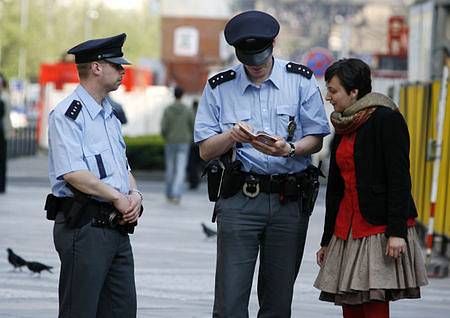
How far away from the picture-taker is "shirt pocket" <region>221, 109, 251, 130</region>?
6.48 metres

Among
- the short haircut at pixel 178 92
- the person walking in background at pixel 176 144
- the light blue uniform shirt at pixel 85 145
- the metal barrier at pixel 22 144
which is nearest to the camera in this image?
the light blue uniform shirt at pixel 85 145

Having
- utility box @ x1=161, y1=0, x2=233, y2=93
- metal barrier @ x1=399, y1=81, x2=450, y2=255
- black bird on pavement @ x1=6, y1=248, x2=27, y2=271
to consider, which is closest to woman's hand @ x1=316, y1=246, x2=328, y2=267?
black bird on pavement @ x1=6, y1=248, x2=27, y2=271

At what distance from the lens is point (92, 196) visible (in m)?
6.12

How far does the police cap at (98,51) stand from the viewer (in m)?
6.22

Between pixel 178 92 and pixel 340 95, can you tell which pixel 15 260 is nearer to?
pixel 340 95

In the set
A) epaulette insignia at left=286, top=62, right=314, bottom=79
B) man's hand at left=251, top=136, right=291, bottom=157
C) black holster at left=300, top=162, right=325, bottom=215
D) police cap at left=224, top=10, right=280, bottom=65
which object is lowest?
black holster at left=300, top=162, right=325, bottom=215

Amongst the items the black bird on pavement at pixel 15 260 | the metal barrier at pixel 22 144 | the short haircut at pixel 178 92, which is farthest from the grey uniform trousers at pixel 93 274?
the metal barrier at pixel 22 144

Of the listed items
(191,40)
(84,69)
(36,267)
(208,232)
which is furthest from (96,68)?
(191,40)

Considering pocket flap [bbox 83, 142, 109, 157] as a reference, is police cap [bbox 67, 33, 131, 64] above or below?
above

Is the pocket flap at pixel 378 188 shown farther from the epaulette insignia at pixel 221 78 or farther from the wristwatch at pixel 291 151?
the epaulette insignia at pixel 221 78

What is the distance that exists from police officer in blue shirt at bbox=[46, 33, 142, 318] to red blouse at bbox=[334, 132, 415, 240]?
1.02 meters

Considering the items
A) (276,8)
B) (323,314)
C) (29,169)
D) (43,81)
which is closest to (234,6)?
(276,8)

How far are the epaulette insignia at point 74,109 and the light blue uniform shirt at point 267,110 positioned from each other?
0.69 metres

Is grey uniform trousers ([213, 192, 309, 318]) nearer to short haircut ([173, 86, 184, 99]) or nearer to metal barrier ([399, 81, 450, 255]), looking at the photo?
metal barrier ([399, 81, 450, 255])
